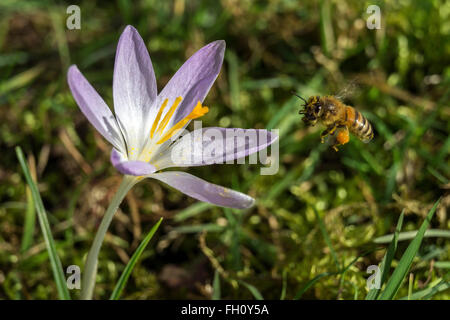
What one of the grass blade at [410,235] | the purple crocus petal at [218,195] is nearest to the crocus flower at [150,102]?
the purple crocus petal at [218,195]

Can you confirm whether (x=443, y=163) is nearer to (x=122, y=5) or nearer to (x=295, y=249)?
(x=295, y=249)

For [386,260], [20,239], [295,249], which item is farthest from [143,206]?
[386,260]

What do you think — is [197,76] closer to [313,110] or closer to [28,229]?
[313,110]

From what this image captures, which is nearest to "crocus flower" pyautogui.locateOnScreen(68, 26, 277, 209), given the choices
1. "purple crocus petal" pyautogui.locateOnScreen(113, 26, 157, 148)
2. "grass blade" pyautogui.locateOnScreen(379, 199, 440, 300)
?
"purple crocus petal" pyautogui.locateOnScreen(113, 26, 157, 148)

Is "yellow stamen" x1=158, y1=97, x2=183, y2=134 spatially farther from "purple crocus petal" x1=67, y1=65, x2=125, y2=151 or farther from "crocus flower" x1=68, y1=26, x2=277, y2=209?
"purple crocus petal" x1=67, y1=65, x2=125, y2=151

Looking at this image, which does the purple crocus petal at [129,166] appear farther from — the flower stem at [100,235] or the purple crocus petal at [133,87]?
the purple crocus petal at [133,87]

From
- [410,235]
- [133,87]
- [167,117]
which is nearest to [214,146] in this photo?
[167,117]

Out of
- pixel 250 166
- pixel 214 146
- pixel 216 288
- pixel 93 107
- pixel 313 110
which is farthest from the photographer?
pixel 250 166
